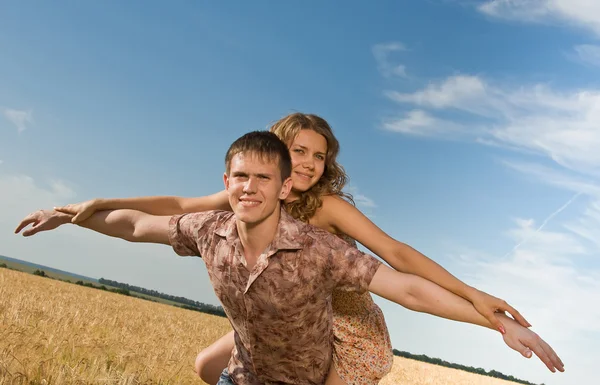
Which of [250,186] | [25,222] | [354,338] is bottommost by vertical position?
[354,338]

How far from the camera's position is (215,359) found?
4926 mm

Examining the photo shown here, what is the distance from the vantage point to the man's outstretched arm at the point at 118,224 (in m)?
4.34

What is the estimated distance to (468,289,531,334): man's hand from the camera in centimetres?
339

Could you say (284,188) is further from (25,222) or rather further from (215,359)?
(25,222)

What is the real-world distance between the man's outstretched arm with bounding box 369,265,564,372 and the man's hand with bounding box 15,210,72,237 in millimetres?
2961

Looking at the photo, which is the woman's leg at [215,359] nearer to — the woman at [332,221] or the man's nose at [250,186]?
the woman at [332,221]

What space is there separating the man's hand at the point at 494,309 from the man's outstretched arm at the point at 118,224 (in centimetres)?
223

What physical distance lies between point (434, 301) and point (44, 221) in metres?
3.49

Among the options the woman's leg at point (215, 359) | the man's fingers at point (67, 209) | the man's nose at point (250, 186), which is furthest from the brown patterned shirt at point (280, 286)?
the man's fingers at point (67, 209)

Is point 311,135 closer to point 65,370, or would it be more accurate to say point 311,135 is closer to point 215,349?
point 215,349

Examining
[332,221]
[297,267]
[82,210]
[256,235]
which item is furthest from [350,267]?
[82,210]

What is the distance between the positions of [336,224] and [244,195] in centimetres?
99

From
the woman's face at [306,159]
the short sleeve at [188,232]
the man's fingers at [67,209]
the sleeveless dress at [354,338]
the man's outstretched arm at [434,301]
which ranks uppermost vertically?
the woman's face at [306,159]

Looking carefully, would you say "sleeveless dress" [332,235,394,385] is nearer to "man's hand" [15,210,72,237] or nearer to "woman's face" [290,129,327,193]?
"woman's face" [290,129,327,193]
